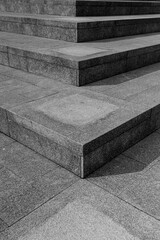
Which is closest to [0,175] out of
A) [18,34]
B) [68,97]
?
[68,97]

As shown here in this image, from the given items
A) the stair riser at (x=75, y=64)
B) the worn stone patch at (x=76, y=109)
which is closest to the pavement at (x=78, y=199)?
the worn stone patch at (x=76, y=109)

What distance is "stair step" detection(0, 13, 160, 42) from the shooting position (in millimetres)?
6806

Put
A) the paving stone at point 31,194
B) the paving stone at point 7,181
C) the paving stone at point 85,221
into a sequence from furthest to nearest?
1. the paving stone at point 7,181
2. the paving stone at point 31,194
3. the paving stone at point 85,221

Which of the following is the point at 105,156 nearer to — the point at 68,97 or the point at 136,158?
the point at 136,158

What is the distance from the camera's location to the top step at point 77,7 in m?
8.62

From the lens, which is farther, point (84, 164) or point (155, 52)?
point (155, 52)

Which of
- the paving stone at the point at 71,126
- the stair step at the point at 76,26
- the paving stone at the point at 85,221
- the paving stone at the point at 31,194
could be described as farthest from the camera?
the stair step at the point at 76,26

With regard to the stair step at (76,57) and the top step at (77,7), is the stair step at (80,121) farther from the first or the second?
the top step at (77,7)

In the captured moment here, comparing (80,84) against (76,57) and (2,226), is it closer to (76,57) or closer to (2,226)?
(76,57)

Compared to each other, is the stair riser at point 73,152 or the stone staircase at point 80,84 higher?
the stone staircase at point 80,84

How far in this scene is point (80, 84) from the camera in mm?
5145

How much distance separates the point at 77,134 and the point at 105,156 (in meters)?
0.57

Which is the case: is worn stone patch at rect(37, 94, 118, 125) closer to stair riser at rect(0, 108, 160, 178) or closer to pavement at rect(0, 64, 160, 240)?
stair riser at rect(0, 108, 160, 178)

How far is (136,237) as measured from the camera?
103 inches
